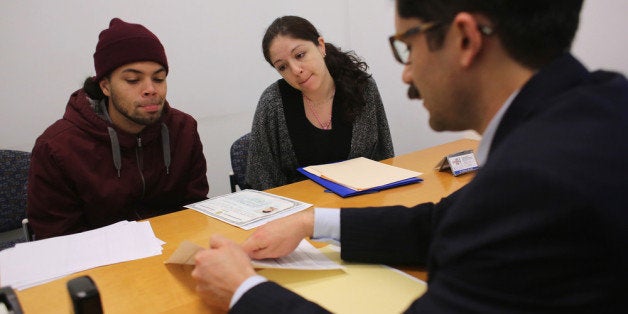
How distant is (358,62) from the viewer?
7.08ft

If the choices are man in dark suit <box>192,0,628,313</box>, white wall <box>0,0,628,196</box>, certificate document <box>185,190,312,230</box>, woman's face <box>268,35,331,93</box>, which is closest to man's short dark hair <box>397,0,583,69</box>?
man in dark suit <box>192,0,628,313</box>

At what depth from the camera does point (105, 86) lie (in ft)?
5.64

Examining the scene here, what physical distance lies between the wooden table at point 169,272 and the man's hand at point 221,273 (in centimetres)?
6

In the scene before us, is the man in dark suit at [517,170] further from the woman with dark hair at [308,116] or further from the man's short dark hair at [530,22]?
the woman with dark hair at [308,116]

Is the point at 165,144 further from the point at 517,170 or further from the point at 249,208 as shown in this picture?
the point at 517,170

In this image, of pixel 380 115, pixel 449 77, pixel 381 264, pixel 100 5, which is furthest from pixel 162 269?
pixel 100 5

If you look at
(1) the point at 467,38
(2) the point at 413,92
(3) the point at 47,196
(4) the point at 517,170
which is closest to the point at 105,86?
(3) the point at 47,196

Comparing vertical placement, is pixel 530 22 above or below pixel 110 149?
above

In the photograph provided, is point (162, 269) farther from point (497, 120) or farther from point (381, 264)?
point (497, 120)

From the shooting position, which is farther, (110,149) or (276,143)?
(276,143)

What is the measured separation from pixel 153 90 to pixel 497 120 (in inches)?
53.4

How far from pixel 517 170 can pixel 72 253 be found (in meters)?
1.05

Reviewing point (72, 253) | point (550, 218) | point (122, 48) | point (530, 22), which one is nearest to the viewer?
point (550, 218)

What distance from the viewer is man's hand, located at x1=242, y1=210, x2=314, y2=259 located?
0.96 meters
